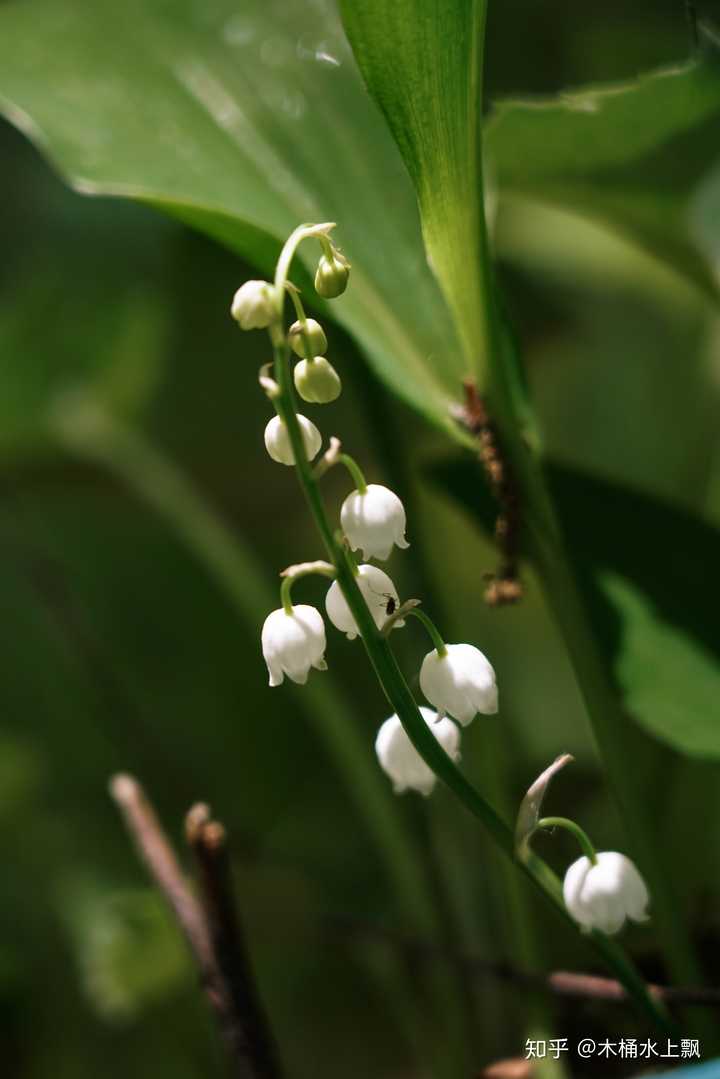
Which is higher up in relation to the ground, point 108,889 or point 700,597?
point 700,597

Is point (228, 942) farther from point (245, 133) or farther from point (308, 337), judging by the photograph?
point (245, 133)

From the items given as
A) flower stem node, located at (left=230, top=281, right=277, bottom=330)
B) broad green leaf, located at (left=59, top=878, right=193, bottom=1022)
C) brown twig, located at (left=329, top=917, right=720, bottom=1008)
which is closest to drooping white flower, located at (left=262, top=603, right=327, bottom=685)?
flower stem node, located at (left=230, top=281, right=277, bottom=330)

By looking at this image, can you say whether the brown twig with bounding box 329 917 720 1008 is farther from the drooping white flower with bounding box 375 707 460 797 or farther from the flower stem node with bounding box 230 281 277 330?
the flower stem node with bounding box 230 281 277 330

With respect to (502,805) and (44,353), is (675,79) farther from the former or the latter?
(44,353)

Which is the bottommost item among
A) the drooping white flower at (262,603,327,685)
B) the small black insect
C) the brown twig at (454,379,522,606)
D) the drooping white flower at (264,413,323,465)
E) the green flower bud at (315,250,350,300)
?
the brown twig at (454,379,522,606)

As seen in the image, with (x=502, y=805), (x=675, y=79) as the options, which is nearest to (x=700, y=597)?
(x=502, y=805)

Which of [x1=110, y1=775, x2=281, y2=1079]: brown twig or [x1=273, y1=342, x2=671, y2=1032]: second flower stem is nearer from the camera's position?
[x1=273, y1=342, x2=671, y2=1032]: second flower stem

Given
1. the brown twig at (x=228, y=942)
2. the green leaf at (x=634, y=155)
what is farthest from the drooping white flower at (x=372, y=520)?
the green leaf at (x=634, y=155)
